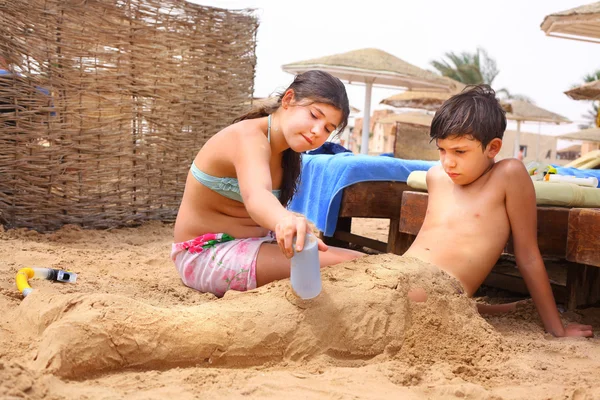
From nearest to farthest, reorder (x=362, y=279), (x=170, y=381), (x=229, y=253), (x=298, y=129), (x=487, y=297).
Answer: (x=170, y=381), (x=362, y=279), (x=298, y=129), (x=229, y=253), (x=487, y=297)

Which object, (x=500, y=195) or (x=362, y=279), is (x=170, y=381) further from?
(x=500, y=195)

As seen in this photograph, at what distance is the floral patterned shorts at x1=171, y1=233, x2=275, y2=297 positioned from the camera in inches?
99.6

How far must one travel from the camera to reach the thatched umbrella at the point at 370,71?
1104 cm

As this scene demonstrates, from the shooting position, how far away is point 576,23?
6.52 m

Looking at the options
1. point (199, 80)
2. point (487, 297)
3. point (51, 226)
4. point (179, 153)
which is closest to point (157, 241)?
point (51, 226)

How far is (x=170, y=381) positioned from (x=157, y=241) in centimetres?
319

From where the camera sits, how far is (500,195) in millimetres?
2537

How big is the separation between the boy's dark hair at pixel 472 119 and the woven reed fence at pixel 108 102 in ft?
10.7

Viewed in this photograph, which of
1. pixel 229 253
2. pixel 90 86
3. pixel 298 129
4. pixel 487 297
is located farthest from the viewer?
pixel 90 86

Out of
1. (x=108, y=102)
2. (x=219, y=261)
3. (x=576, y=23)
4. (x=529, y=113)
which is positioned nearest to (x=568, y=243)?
(x=219, y=261)

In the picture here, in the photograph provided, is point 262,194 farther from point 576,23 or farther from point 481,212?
point 576,23

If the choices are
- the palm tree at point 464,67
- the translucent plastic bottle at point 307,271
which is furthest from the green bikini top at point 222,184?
the palm tree at point 464,67

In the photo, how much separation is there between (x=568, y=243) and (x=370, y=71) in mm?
8766

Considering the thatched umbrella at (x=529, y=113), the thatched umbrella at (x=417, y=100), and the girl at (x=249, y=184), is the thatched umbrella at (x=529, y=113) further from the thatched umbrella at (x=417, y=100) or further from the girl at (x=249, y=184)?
the girl at (x=249, y=184)
